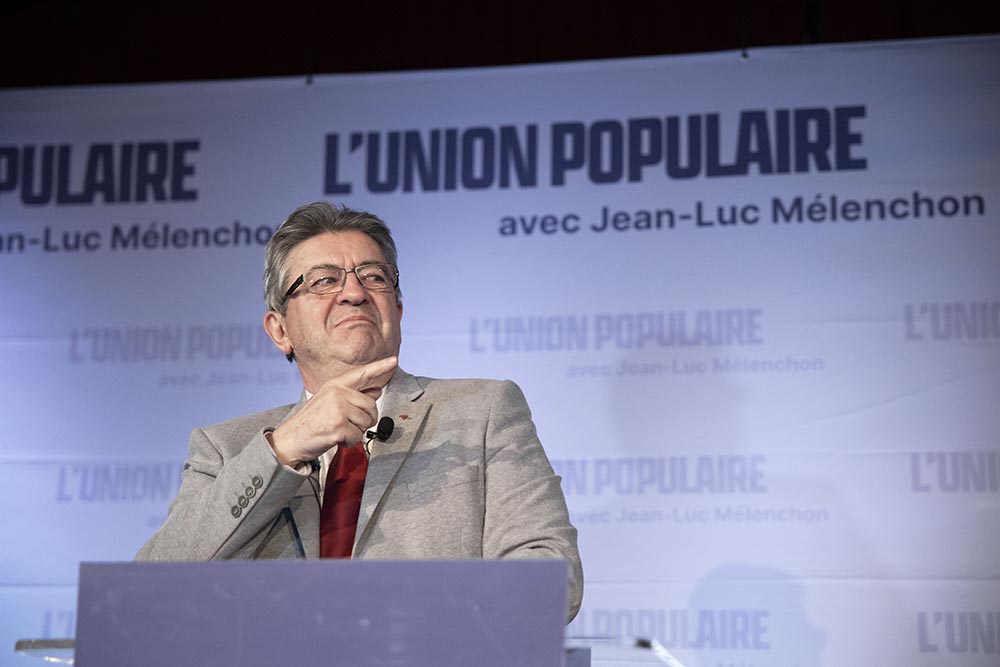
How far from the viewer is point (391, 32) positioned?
4.67 metres

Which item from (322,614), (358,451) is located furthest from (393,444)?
(322,614)

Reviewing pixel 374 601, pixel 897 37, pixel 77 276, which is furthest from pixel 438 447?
pixel 897 37

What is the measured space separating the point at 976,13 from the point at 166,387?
10.1 feet

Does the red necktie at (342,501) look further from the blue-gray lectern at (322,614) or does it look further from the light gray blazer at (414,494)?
the blue-gray lectern at (322,614)

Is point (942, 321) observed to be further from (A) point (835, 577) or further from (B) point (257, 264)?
(B) point (257, 264)

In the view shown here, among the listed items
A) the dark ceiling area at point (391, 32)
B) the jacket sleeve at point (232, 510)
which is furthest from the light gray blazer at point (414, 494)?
the dark ceiling area at point (391, 32)

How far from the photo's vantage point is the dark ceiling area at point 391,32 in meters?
4.38

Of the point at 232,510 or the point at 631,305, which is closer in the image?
the point at 232,510

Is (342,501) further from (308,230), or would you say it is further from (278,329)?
(308,230)

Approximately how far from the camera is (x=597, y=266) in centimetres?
406

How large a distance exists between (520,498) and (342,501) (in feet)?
1.18

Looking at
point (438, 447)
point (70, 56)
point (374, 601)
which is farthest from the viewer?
point (70, 56)

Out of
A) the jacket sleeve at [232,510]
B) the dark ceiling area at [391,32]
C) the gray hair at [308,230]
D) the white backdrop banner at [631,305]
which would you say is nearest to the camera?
the jacket sleeve at [232,510]

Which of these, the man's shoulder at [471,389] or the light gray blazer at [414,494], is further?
the man's shoulder at [471,389]
